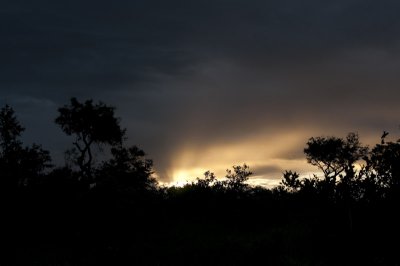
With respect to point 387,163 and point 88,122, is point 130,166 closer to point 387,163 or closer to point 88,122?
point 88,122

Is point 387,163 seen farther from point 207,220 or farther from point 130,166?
point 130,166

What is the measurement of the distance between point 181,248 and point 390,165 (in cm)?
1148

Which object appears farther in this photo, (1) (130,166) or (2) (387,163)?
(1) (130,166)

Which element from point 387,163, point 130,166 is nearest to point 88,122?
point 130,166

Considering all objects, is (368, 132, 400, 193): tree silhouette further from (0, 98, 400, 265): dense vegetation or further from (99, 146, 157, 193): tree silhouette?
(99, 146, 157, 193): tree silhouette

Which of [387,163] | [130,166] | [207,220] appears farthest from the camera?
[130,166]

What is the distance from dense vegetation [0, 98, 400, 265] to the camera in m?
12.6

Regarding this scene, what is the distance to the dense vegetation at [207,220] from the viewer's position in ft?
41.4

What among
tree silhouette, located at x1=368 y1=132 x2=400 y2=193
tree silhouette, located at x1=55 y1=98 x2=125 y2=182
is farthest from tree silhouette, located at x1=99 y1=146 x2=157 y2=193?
tree silhouette, located at x1=368 y1=132 x2=400 y2=193

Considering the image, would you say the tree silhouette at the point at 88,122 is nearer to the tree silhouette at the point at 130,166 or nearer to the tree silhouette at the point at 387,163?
the tree silhouette at the point at 130,166

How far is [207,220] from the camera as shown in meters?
30.8

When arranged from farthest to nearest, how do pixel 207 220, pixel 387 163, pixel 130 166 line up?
pixel 130 166
pixel 207 220
pixel 387 163

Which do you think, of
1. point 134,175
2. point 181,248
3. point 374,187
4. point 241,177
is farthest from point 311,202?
point 134,175

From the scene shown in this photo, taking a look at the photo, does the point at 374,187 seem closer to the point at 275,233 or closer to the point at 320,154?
the point at 275,233
